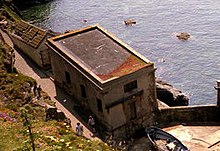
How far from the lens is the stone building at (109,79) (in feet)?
139

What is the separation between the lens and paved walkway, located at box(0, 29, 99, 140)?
45.0 metres

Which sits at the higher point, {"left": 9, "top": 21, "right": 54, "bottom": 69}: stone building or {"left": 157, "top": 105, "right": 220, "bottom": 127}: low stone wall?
{"left": 9, "top": 21, "right": 54, "bottom": 69}: stone building

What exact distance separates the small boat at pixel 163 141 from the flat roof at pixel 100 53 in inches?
259

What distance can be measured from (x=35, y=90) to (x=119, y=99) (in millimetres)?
8246

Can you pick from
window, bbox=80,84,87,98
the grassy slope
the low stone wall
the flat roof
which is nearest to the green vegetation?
the grassy slope

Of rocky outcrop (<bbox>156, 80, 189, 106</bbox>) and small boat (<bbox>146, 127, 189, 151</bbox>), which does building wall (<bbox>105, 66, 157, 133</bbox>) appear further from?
rocky outcrop (<bbox>156, 80, 189, 106</bbox>)

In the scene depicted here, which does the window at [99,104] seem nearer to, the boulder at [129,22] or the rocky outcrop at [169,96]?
the rocky outcrop at [169,96]

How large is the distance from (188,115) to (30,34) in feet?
74.6

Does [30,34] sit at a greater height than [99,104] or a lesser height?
greater

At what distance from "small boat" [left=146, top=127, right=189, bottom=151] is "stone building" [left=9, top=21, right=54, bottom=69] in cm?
1710

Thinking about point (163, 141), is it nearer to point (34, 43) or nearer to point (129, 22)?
point (34, 43)

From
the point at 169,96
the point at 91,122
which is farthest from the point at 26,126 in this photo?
the point at 169,96

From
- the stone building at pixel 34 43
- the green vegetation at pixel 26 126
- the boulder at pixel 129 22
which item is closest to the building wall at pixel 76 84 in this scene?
the stone building at pixel 34 43

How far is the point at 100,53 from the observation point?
46.3 m
